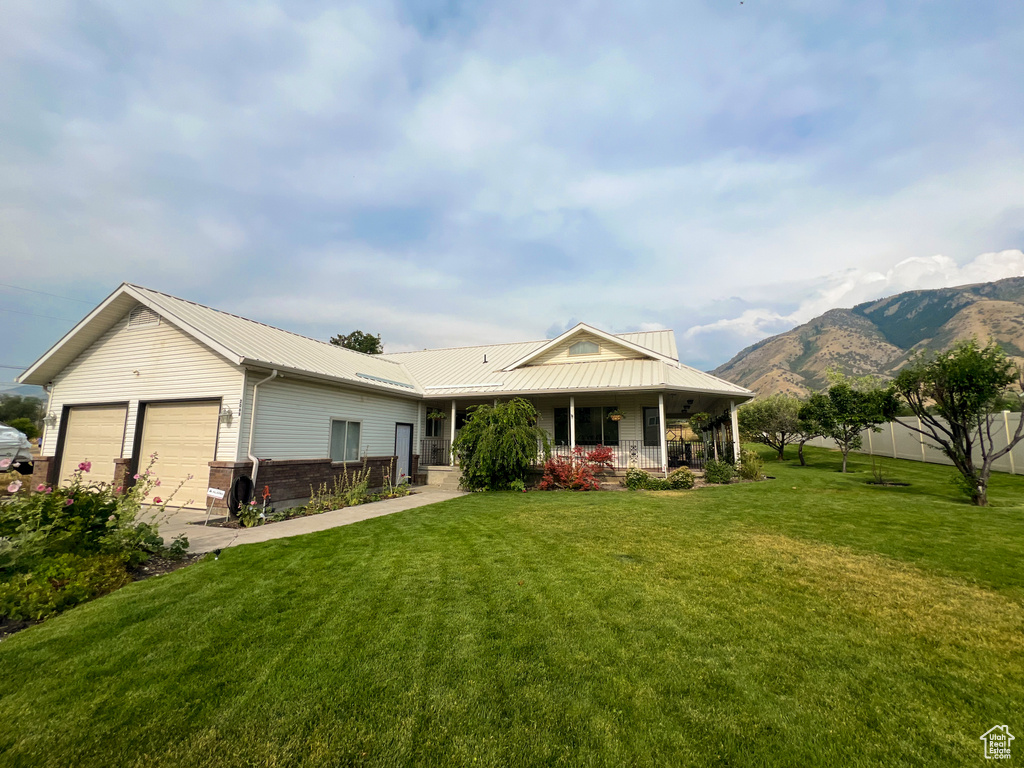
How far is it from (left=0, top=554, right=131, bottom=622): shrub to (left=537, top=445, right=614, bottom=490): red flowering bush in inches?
410

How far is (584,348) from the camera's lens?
17578 millimetres

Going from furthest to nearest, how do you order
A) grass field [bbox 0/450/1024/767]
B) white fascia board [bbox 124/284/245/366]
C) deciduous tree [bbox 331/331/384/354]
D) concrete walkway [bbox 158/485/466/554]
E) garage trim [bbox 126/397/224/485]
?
deciduous tree [bbox 331/331/384/354]
garage trim [bbox 126/397/224/485]
white fascia board [bbox 124/284/245/366]
concrete walkway [bbox 158/485/466/554]
grass field [bbox 0/450/1024/767]

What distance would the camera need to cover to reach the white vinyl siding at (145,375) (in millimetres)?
9992

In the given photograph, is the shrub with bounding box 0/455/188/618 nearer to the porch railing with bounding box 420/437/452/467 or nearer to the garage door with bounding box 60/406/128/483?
the garage door with bounding box 60/406/128/483

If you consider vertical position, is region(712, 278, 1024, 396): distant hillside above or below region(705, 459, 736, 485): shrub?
above

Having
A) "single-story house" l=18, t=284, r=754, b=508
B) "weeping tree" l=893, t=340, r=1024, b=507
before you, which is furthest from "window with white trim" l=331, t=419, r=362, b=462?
"weeping tree" l=893, t=340, r=1024, b=507

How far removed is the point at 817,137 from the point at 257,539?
52.8 ft

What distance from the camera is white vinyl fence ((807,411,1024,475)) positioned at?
1433 cm

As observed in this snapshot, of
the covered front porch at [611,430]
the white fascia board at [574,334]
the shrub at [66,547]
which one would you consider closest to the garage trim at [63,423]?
the shrub at [66,547]

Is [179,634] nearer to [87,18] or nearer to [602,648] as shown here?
[602,648]

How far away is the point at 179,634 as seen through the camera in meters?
3.57

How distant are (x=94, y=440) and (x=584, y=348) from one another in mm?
16476

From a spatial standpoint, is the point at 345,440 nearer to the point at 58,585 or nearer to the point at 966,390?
the point at 58,585

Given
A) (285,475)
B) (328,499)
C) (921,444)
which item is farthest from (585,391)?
(921,444)
